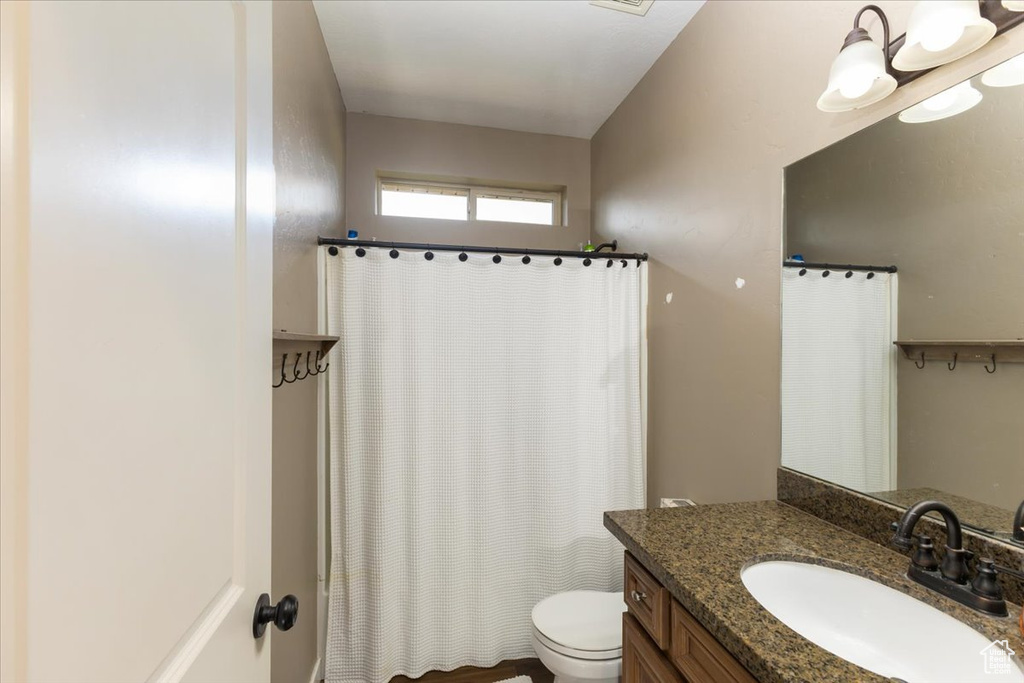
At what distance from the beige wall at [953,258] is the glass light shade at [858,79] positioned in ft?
0.27

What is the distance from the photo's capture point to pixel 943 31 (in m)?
0.86

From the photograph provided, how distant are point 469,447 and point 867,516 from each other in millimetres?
1352

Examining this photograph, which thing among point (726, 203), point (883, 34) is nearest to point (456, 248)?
point (726, 203)

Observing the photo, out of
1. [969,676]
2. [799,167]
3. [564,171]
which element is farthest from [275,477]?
[564,171]

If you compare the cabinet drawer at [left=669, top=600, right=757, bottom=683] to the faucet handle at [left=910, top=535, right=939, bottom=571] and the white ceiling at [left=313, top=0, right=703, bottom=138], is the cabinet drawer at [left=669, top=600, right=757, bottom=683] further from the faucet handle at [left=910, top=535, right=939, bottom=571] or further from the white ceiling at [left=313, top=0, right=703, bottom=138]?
the white ceiling at [left=313, top=0, right=703, bottom=138]

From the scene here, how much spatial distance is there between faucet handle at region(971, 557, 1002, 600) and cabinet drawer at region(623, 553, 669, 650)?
0.54 meters

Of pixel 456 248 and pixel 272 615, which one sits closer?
pixel 272 615

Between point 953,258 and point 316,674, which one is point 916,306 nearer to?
point 953,258

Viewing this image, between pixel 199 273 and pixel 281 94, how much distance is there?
982mm

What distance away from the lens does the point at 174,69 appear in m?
0.52

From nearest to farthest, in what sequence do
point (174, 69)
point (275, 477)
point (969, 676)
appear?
point (174, 69) → point (969, 676) → point (275, 477)

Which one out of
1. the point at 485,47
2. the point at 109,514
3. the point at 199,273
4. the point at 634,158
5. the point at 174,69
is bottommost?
the point at 109,514

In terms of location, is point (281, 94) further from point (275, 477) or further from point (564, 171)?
point (564, 171)

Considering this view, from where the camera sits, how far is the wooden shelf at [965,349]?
84cm
